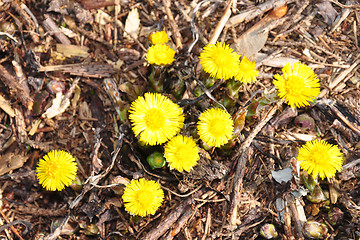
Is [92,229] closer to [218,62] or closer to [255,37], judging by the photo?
[218,62]

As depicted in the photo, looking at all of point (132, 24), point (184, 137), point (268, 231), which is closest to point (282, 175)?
point (268, 231)

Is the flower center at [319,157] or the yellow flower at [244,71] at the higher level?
the yellow flower at [244,71]

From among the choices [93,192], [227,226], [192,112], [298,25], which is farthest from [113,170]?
[298,25]

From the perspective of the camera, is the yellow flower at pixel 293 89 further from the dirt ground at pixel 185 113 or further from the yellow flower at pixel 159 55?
the yellow flower at pixel 159 55

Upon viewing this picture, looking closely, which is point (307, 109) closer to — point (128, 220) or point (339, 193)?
point (339, 193)

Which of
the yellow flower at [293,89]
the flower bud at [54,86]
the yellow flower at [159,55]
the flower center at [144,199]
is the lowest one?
the flower center at [144,199]

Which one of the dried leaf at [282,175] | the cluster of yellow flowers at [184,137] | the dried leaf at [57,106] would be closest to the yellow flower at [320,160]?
the cluster of yellow flowers at [184,137]

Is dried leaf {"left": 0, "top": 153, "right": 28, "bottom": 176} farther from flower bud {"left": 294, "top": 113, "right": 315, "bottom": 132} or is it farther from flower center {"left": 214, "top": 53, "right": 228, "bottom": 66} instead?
flower bud {"left": 294, "top": 113, "right": 315, "bottom": 132}
